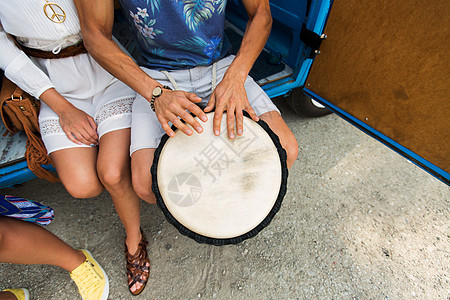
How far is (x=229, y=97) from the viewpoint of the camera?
3.63 ft

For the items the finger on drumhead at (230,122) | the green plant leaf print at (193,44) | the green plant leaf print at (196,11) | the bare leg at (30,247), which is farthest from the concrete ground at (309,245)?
the green plant leaf print at (196,11)

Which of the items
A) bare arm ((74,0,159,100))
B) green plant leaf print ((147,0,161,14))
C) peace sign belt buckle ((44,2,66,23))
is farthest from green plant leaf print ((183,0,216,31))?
peace sign belt buckle ((44,2,66,23))

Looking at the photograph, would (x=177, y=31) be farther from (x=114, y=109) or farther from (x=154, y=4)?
(x=114, y=109)

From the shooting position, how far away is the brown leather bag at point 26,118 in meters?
1.27

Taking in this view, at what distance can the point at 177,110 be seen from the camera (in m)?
1.05

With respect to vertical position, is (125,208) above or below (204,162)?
below

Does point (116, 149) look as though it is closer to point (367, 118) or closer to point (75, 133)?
point (75, 133)

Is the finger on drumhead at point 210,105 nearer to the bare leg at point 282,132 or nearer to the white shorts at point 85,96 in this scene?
the bare leg at point 282,132

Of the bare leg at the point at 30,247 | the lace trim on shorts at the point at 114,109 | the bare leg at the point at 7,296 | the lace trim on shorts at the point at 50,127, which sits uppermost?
the lace trim on shorts at the point at 114,109

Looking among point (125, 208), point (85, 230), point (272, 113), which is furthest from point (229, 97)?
point (85, 230)

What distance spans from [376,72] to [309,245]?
1047 millimetres

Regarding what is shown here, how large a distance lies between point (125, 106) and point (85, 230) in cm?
90

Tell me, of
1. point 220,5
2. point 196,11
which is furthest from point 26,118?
point 220,5

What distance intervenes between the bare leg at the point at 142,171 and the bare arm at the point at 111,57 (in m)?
0.18
